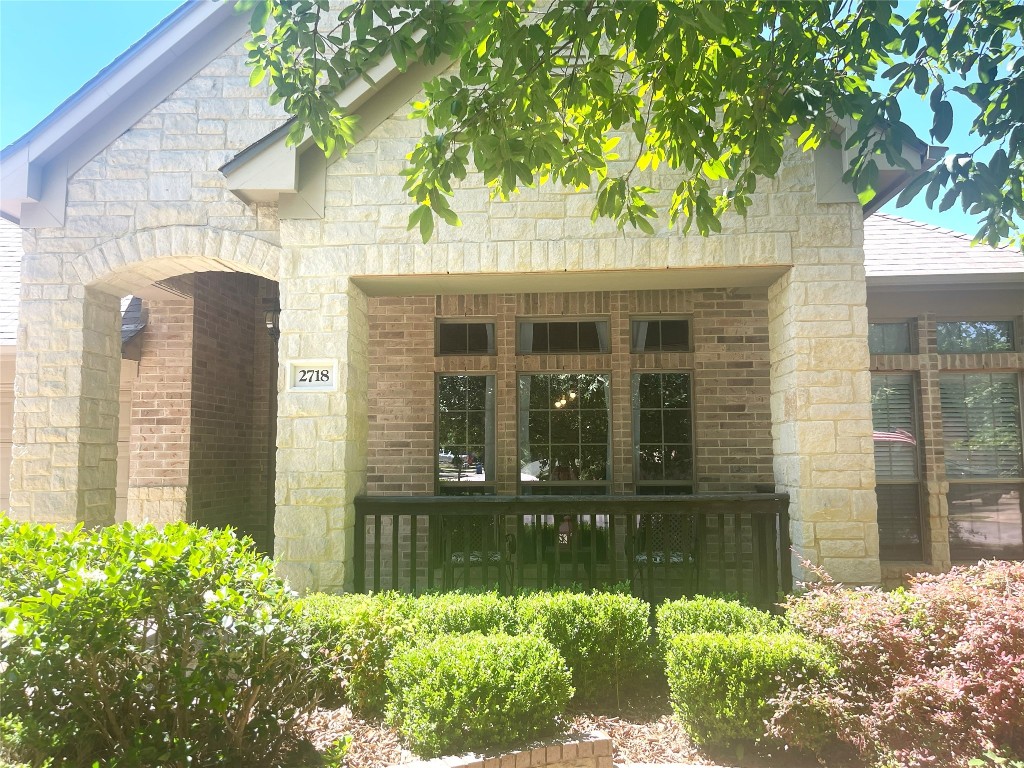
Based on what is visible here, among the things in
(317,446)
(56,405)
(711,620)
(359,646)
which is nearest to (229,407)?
(56,405)

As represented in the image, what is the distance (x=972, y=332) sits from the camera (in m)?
7.20

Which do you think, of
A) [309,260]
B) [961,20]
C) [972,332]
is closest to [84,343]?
[309,260]

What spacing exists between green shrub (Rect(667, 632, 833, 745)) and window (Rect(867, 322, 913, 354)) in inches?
173

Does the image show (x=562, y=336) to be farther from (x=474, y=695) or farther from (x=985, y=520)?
(x=474, y=695)

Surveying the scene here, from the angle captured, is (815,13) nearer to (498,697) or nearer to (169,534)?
(498,697)


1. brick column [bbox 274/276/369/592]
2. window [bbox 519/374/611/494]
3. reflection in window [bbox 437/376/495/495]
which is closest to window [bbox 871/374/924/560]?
window [bbox 519/374/611/494]

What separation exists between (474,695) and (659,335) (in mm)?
5502

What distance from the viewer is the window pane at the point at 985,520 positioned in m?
6.99

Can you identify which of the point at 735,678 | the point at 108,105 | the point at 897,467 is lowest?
the point at 735,678

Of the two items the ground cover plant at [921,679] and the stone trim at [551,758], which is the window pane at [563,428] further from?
the stone trim at [551,758]

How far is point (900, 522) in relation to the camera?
7.04m

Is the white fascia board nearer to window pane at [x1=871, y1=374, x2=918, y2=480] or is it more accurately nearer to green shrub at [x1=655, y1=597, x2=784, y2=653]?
green shrub at [x1=655, y1=597, x2=784, y2=653]

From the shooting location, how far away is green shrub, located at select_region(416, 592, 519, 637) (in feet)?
13.8

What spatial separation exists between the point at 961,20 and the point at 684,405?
4.82 meters
